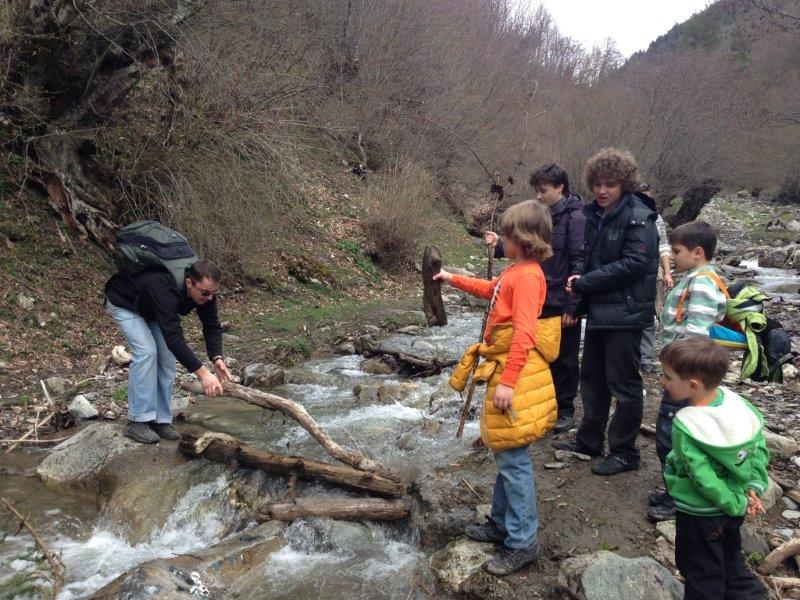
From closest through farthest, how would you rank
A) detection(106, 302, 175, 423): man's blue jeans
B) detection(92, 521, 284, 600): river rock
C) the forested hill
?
detection(92, 521, 284, 600): river rock, detection(106, 302, 175, 423): man's blue jeans, the forested hill

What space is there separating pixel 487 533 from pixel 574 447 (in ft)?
4.16

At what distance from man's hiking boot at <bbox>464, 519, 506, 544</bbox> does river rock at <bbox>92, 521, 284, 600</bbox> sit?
1252 millimetres

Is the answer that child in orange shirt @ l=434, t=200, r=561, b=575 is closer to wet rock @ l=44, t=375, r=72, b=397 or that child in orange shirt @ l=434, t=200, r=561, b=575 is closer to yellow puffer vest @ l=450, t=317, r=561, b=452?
yellow puffer vest @ l=450, t=317, r=561, b=452

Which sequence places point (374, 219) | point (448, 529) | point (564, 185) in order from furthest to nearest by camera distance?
point (374, 219), point (564, 185), point (448, 529)

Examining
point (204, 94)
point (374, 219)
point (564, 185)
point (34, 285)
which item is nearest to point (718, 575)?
point (564, 185)

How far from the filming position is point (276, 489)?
447 cm

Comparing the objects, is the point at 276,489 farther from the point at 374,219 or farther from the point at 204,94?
the point at 374,219

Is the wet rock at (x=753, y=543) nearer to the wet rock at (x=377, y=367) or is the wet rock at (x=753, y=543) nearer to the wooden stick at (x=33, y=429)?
the wet rock at (x=377, y=367)

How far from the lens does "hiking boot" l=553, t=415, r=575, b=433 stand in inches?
197

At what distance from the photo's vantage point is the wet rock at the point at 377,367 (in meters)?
7.68

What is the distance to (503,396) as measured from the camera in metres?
3.06

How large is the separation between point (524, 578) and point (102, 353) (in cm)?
572

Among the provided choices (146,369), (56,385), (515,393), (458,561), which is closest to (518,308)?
(515,393)

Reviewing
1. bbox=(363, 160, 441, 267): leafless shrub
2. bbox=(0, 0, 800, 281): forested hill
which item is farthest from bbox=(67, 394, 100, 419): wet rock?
bbox=(363, 160, 441, 267): leafless shrub
